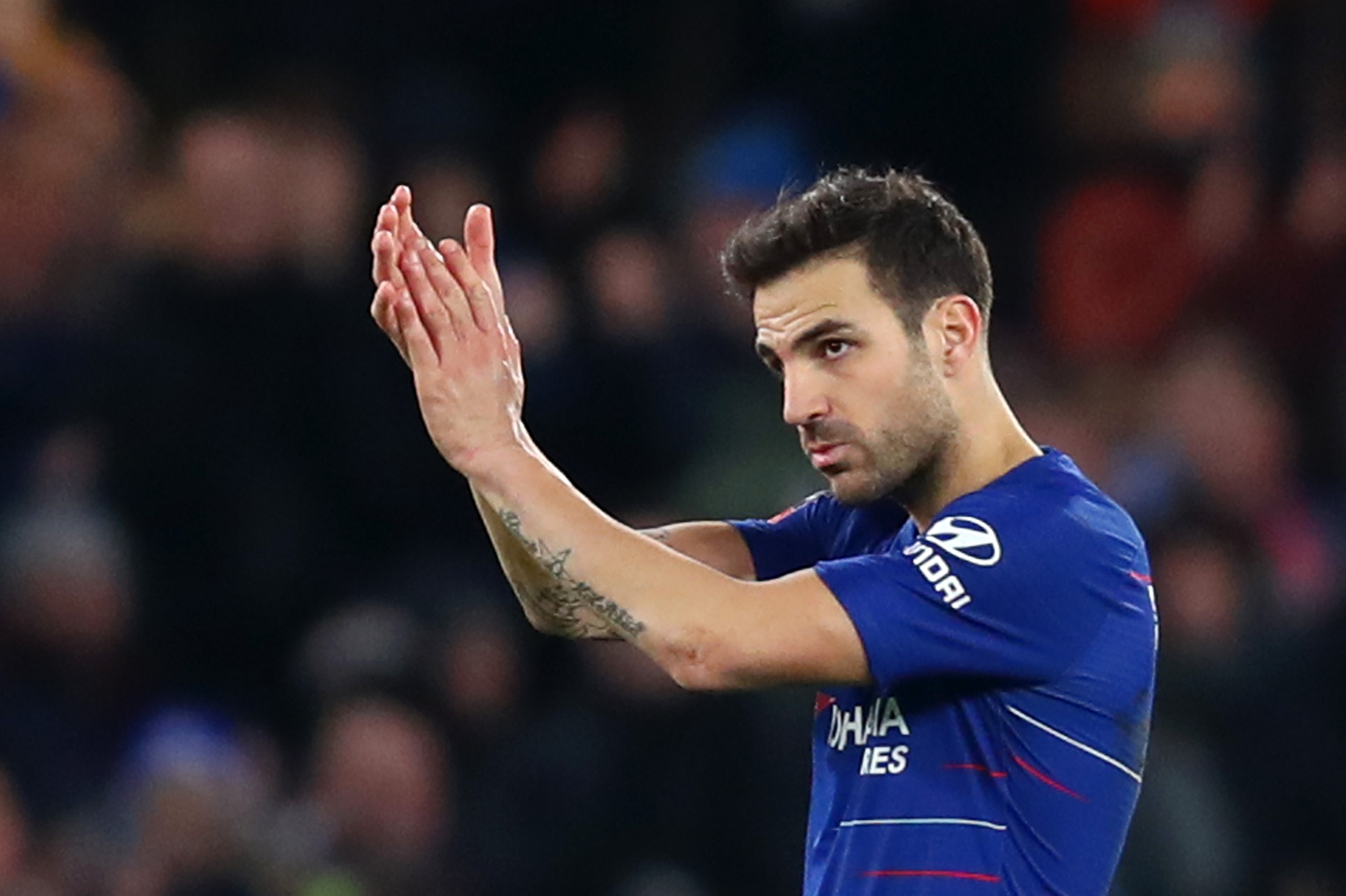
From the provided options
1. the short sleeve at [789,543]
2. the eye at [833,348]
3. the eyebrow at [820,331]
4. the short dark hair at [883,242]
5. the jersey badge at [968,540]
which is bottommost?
the jersey badge at [968,540]

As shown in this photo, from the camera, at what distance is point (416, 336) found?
3.35m

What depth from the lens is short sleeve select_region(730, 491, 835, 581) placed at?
161 inches

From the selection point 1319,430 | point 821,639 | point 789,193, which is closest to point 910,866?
point 821,639

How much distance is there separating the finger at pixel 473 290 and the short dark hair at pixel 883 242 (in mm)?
511

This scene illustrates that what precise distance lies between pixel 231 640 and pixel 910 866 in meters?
3.92

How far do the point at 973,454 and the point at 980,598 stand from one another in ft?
1.04

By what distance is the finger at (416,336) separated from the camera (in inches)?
132

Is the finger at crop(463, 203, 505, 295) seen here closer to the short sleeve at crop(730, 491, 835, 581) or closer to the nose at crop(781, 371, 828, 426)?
the nose at crop(781, 371, 828, 426)

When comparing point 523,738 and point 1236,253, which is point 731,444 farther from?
point 1236,253

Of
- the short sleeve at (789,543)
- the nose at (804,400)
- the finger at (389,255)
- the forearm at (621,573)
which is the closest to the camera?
the forearm at (621,573)

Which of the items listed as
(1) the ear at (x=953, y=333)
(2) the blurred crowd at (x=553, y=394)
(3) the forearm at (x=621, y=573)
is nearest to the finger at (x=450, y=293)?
(3) the forearm at (x=621, y=573)

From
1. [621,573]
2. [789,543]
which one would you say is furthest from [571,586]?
[789,543]

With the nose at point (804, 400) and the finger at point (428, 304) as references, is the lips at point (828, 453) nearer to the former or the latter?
the nose at point (804, 400)

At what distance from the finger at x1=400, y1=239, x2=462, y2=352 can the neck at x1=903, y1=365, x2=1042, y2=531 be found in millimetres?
814
